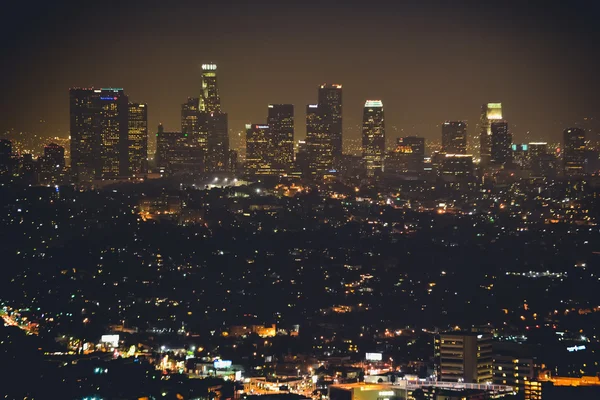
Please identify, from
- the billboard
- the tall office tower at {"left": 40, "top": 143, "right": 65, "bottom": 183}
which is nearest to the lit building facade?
the billboard

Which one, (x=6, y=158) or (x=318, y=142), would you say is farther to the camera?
(x=318, y=142)

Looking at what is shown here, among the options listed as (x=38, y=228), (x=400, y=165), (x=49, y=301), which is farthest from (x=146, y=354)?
(x=400, y=165)

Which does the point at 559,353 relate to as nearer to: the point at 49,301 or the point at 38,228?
the point at 49,301

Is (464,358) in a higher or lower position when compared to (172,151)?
lower

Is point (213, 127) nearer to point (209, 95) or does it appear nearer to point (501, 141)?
point (209, 95)

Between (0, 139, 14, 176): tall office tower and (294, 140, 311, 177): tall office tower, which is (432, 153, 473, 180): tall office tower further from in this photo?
(0, 139, 14, 176): tall office tower

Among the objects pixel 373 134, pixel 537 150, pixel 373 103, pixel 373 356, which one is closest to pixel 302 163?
pixel 373 134
